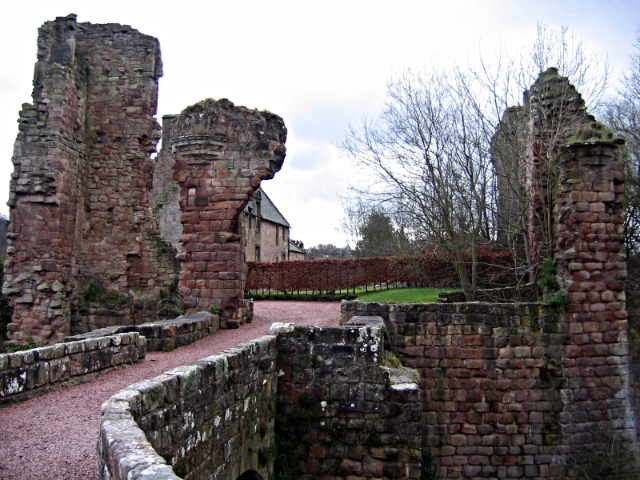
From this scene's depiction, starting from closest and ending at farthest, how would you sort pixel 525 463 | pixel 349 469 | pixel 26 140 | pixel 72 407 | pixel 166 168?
pixel 72 407 < pixel 349 469 < pixel 525 463 < pixel 26 140 < pixel 166 168

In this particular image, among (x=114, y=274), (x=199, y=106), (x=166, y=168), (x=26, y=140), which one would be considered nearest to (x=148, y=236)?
(x=114, y=274)

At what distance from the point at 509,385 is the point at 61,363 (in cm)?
724

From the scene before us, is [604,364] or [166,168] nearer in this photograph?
[604,364]

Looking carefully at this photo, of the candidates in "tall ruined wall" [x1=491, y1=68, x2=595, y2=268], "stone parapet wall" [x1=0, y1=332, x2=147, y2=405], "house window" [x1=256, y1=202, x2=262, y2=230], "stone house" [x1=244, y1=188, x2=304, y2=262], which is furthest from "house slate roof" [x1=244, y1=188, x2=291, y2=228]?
"stone parapet wall" [x1=0, y1=332, x2=147, y2=405]

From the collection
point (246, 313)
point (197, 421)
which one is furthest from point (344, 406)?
point (246, 313)

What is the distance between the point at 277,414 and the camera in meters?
6.30

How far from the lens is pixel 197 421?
4.04 meters

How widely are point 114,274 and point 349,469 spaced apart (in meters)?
11.1

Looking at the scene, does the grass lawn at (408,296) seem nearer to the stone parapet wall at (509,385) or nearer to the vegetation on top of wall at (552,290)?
the vegetation on top of wall at (552,290)

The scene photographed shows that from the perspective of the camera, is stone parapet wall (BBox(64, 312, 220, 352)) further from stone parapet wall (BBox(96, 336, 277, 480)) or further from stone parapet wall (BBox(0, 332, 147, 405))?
stone parapet wall (BBox(96, 336, 277, 480))

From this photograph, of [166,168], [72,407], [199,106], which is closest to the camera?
[72,407]

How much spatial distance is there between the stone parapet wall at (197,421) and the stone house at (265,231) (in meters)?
26.8

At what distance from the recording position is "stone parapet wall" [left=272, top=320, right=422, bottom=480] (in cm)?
607

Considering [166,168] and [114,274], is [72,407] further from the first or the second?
[166,168]
